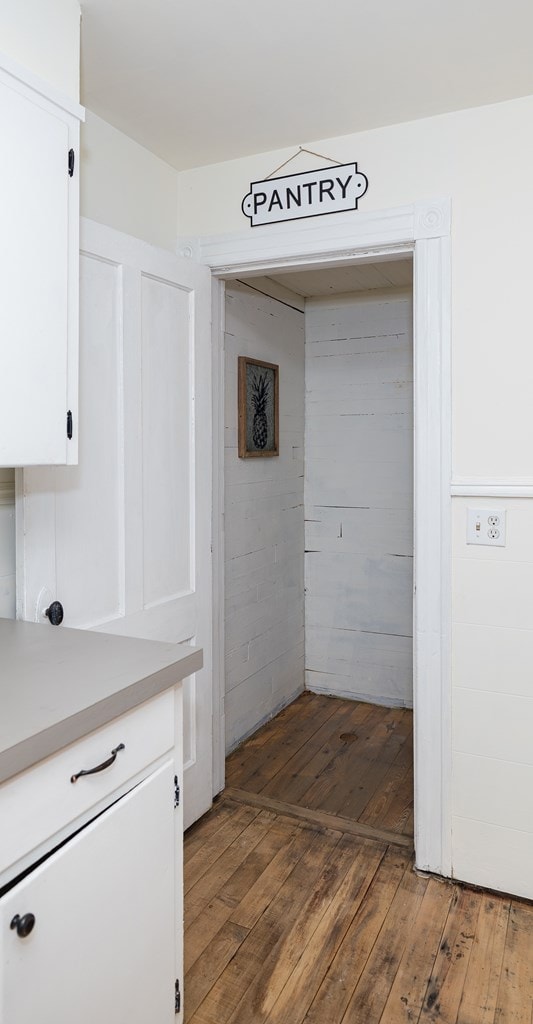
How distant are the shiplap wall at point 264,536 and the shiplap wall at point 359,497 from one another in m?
0.10

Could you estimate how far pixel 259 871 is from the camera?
220 cm

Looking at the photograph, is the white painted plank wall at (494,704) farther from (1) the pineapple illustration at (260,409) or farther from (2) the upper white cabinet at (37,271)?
(1) the pineapple illustration at (260,409)

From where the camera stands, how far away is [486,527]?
206cm

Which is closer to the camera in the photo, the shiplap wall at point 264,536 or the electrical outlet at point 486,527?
the electrical outlet at point 486,527

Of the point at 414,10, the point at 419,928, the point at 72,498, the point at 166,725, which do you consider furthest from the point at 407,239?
the point at 419,928

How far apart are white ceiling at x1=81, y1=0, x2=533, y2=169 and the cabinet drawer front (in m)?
1.60

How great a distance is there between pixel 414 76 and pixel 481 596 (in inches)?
59.4

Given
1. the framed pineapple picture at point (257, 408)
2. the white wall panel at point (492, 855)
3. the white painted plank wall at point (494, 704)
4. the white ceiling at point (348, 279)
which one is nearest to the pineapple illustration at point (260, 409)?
the framed pineapple picture at point (257, 408)

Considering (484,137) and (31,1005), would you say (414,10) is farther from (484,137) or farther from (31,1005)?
(31,1005)

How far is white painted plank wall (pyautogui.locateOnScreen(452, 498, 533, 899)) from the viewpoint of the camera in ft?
6.68

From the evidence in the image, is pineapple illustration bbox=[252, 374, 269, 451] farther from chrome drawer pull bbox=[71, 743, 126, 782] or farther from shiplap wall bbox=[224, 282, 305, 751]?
chrome drawer pull bbox=[71, 743, 126, 782]

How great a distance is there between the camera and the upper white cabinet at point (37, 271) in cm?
137

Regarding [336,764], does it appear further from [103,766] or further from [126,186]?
[126,186]

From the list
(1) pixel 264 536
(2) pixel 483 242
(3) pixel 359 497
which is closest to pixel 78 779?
(2) pixel 483 242
